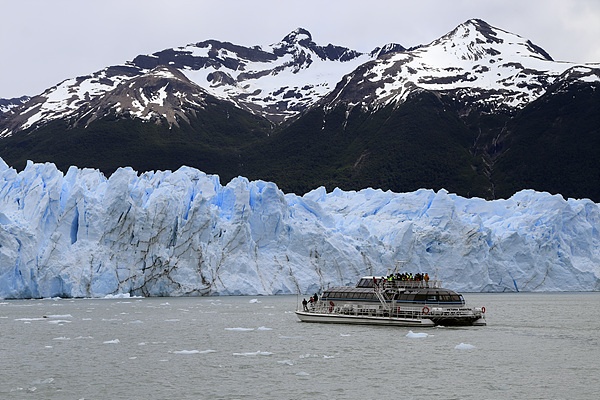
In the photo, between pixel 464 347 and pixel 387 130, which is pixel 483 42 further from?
pixel 464 347

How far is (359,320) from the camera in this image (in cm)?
3794

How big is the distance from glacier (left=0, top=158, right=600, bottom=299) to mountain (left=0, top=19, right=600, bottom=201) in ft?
170

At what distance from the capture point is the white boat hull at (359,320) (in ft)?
121

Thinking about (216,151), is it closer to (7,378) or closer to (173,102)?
(173,102)

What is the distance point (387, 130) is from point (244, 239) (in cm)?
8562

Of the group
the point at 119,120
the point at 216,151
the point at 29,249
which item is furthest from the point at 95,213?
the point at 119,120

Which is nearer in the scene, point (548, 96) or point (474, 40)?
point (548, 96)

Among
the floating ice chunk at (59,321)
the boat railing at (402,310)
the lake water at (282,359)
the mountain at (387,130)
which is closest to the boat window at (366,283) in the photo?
the boat railing at (402,310)

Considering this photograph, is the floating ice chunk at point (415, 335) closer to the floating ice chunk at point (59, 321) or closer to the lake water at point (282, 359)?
the lake water at point (282, 359)

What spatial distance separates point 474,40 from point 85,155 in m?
95.6

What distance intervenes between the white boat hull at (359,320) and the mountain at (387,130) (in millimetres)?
77208

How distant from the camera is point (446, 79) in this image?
159 m

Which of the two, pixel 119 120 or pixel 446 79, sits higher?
pixel 446 79

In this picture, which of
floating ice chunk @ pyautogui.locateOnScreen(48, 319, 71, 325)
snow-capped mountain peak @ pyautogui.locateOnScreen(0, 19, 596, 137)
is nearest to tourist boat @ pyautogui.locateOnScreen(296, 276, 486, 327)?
floating ice chunk @ pyautogui.locateOnScreen(48, 319, 71, 325)
